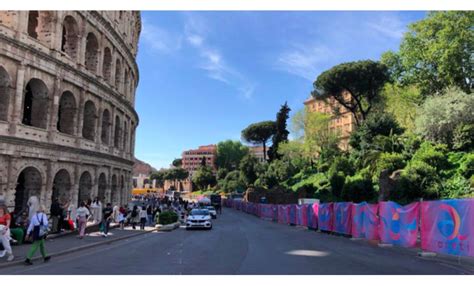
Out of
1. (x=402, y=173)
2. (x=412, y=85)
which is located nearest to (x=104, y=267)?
(x=402, y=173)

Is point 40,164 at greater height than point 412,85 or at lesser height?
lesser

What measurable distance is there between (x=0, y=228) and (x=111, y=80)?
952 inches

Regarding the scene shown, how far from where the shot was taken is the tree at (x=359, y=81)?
68250 mm

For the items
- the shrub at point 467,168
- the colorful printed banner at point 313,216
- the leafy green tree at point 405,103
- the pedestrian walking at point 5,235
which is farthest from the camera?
the leafy green tree at point 405,103

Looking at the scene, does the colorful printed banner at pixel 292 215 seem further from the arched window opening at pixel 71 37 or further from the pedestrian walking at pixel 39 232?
the pedestrian walking at pixel 39 232

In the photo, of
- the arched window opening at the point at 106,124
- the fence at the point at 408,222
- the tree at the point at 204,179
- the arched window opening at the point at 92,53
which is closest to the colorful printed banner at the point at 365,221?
the fence at the point at 408,222

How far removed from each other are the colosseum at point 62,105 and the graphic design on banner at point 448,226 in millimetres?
17068

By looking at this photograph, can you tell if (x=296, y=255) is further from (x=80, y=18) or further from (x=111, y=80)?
(x=111, y=80)

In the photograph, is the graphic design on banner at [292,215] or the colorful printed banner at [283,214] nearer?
the graphic design on banner at [292,215]

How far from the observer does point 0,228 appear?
11.6 m

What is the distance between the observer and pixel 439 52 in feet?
160

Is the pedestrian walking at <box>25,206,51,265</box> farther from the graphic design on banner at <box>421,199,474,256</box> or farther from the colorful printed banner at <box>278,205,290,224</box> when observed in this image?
the colorful printed banner at <box>278,205,290,224</box>

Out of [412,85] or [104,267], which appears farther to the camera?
[412,85]

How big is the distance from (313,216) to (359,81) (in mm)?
47195
